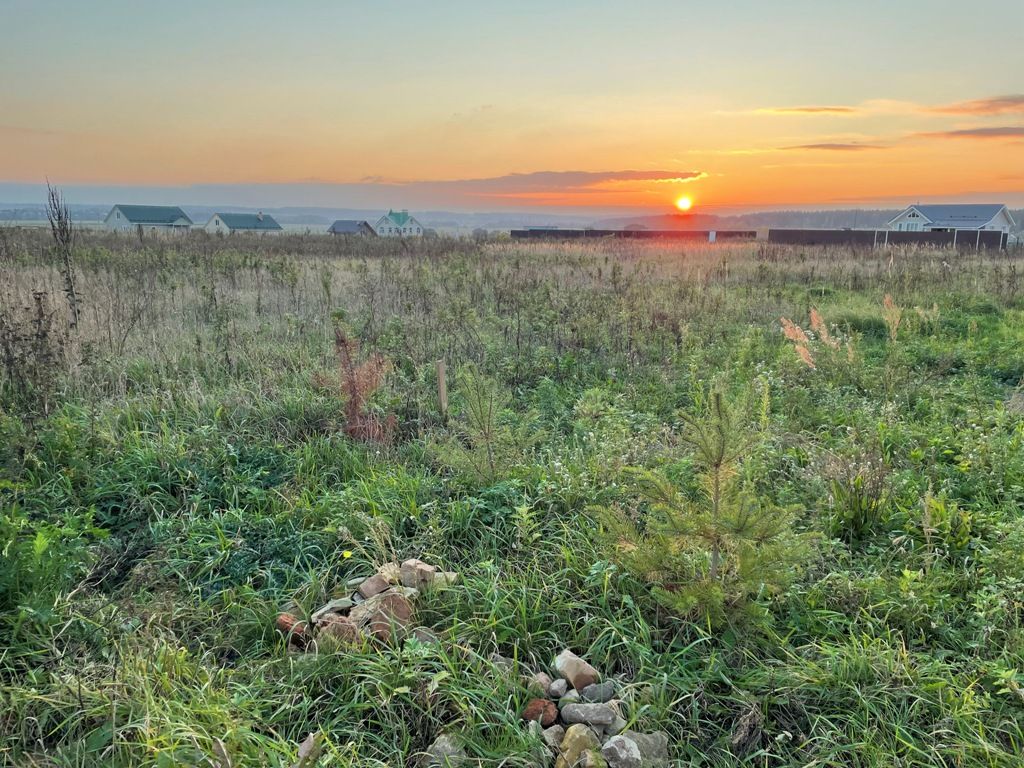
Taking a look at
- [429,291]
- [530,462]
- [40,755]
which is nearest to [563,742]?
[40,755]

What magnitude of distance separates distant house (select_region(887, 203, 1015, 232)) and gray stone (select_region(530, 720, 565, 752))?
185 ft

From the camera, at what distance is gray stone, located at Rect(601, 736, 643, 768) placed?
2.24 m

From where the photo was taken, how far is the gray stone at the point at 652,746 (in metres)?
2.31

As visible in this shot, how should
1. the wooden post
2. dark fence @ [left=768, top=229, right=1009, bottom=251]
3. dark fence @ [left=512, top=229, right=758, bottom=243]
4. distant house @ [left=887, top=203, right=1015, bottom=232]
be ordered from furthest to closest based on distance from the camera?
distant house @ [left=887, top=203, right=1015, bottom=232] → dark fence @ [left=512, top=229, right=758, bottom=243] → dark fence @ [left=768, top=229, right=1009, bottom=251] → the wooden post

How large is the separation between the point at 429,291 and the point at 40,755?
29.7 feet

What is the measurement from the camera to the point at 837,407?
5715 mm

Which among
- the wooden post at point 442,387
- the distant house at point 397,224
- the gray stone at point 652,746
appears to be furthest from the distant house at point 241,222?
the gray stone at point 652,746

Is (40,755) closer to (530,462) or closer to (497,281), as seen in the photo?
(530,462)

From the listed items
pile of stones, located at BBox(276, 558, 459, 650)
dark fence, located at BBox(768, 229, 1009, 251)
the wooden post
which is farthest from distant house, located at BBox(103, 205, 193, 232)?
pile of stones, located at BBox(276, 558, 459, 650)

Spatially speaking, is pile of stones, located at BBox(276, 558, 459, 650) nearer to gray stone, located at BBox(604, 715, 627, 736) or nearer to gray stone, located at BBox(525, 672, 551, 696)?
gray stone, located at BBox(525, 672, 551, 696)

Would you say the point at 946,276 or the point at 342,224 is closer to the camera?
the point at 946,276

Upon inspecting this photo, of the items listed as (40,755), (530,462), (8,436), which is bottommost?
(40,755)

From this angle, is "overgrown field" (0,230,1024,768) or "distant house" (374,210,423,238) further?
"distant house" (374,210,423,238)

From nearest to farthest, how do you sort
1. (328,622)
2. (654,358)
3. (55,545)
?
(328,622)
(55,545)
(654,358)
